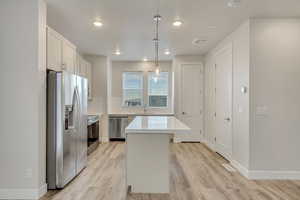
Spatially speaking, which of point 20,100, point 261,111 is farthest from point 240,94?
point 20,100

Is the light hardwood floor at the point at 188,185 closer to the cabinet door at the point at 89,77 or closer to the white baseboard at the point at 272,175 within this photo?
the white baseboard at the point at 272,175

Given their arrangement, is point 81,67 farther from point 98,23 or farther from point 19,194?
point 19,194

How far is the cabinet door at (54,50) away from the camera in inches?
129

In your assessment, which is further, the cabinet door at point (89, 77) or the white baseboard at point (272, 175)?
the cabinet door at point (89, 77)

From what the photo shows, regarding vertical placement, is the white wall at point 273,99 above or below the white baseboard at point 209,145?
above

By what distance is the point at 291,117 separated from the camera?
3.67 meters

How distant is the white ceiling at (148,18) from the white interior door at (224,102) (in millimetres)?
529

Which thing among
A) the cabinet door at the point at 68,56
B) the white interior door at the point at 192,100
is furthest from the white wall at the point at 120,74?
the cabinet door at the point at 68,56

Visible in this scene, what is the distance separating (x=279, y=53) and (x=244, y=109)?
3.72ft

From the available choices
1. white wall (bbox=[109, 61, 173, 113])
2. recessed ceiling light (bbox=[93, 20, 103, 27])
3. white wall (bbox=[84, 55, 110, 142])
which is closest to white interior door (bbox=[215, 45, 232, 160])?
white wall (bbox=[109, 61, 173, 113])

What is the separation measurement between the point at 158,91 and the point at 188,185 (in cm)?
461

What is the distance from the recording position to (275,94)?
12.1 feet

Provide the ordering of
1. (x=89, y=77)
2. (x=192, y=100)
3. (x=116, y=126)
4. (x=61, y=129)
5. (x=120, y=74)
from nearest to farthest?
(x=61, y=129) < (x=89, y=77) < (x=192, y=100) < (x=116, y=126) < (x=120, y=74)

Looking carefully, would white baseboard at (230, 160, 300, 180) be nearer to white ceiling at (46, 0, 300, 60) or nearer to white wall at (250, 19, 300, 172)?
white wall at (250, 19, 300, 172)
